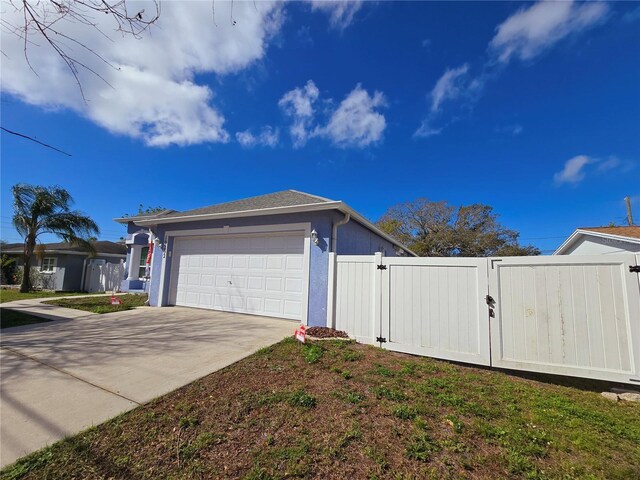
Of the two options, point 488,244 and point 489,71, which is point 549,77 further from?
point 488,244

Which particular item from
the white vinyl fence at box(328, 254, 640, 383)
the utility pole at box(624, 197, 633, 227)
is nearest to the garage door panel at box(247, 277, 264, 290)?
the white vinyl fence at box(328, 254, 640, 383)

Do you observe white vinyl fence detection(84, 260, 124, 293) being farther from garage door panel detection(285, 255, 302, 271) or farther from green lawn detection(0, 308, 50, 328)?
garage door panel detection(285, 255, 302, 271)

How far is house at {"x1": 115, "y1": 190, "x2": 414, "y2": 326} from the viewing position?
6.69 metres

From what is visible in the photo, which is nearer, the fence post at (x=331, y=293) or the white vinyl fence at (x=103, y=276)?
the fence post at (x=331, y=293)

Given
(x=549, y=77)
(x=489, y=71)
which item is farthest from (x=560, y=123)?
(x=489, y=71)

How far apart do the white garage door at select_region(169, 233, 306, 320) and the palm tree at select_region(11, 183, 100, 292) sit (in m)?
9.99

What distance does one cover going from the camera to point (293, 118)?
36.3 feet

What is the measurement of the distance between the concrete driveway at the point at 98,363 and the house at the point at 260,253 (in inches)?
30.8

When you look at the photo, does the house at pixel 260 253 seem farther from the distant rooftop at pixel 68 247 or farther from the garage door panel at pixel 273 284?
the distant rooftop at pixel 68 247

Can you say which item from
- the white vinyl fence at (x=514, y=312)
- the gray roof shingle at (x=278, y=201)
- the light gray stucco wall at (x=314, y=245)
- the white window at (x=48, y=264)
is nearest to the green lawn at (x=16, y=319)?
the light gray stucco wall at (x=314, y=245)

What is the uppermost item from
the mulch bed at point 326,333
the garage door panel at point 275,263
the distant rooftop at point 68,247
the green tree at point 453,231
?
the green tree at point 453,231

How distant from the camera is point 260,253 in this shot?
7.75 meters

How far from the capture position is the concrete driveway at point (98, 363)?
2586 mm

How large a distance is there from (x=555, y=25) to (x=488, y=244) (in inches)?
798
